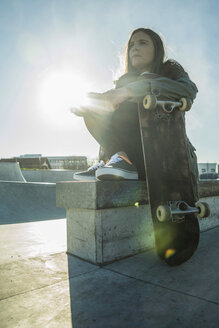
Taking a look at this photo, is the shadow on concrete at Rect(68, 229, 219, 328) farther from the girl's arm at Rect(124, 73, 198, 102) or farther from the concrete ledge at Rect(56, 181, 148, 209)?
the girl's arm at Rect(124, 73, 198, 102)

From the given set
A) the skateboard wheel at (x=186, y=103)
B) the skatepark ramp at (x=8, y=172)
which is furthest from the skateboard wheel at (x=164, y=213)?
the skatepark ramp at (x=8, y=172)

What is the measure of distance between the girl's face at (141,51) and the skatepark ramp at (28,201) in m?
4.45

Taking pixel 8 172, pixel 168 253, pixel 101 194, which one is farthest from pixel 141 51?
pixel 8 172

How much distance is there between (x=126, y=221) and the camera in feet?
6.77

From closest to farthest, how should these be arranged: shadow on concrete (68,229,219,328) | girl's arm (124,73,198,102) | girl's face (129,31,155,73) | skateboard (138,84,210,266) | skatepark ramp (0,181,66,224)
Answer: shadow on concrete (68,229,219,328) → skateboard (138,84,210,266) → girl's arm (124,73,198,102) → girl's face (129,31,155,73) → skatepark ramp (0,181,66,224)

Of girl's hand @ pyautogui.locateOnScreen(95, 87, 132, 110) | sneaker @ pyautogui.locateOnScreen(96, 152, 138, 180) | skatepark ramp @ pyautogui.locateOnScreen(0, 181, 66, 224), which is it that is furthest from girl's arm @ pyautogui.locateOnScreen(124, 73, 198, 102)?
skatepark ramp @ pyautogui.locateOnScreen(0, 181, 66, 224)

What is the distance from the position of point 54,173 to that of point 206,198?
14.9 metres

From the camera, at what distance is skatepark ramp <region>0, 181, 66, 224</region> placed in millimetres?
6109

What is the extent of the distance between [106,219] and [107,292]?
0.61 metres

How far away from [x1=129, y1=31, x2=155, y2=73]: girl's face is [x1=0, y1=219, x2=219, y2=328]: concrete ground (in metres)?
1.95

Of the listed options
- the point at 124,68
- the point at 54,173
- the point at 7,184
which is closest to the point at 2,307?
the point at 124,68

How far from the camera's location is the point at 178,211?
1.63 meters

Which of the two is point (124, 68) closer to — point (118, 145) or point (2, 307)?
point (118, 145)

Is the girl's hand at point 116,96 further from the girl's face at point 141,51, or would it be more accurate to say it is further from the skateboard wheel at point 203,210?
the skateboard wheel at point 203,210
